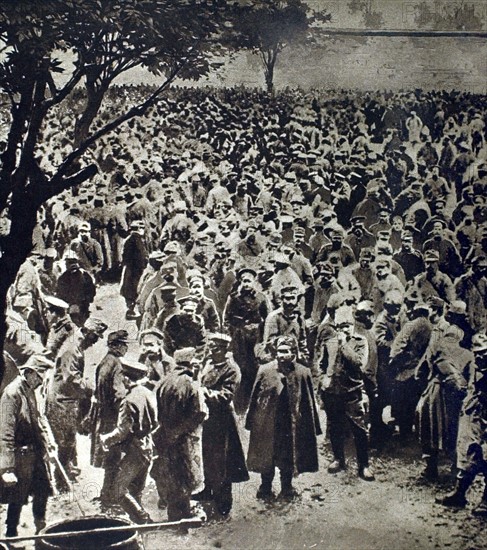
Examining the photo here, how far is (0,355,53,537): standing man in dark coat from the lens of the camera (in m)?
6.39

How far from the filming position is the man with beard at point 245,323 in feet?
22.0

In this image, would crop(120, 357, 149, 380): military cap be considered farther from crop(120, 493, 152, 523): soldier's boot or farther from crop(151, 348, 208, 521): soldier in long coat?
crop(120, 493, 152, 523): soldier's boot

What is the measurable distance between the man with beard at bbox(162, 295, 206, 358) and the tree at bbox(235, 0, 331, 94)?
2.04 metres

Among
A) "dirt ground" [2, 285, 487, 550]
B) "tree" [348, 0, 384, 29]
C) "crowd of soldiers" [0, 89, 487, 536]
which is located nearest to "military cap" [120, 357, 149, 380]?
"crowd of soldiers" [0, 89, 487, 536]

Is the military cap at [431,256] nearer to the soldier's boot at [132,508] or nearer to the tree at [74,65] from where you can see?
the tree at [74,65]

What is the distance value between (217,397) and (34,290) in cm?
165

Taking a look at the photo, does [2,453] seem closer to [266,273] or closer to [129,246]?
[129,246]

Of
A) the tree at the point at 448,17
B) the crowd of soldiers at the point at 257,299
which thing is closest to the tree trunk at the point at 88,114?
the crowd of soldiers at the point at 257,299

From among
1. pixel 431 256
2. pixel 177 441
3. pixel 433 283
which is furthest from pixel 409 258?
pixel 177 441

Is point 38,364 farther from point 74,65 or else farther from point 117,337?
point 74,65

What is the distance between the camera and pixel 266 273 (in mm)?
6852

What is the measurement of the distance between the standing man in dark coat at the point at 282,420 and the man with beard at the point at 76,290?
58.1 inches

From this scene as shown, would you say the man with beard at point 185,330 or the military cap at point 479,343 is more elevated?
the man with beard at point 185,330

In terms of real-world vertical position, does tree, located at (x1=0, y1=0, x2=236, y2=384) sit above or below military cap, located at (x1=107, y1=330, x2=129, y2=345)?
above
